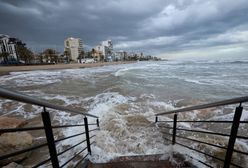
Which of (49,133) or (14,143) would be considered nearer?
(49,133)

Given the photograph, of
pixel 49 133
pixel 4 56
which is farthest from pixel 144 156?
pixel 4 56

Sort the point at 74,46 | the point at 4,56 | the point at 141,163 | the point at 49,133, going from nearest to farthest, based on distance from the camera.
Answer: the point at 49,133 → the point at 141,163 → the point at 4,56 → the point at 74,46

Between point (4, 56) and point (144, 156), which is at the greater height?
point (4, 56)

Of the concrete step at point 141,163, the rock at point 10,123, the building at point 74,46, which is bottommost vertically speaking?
the rock at point 10,123

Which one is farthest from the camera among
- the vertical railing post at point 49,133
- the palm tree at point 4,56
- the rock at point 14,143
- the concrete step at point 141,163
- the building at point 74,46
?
the building at point 74,46

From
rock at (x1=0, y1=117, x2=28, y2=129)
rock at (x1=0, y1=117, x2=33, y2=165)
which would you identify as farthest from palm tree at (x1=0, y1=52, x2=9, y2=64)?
rock at (x1=0, y1=117, x2=33, y2=165)

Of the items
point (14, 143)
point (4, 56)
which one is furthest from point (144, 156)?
point (4, 56)

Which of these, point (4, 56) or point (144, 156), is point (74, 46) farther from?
point (144, 156)

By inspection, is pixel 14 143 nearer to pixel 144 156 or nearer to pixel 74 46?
pixel 144 156

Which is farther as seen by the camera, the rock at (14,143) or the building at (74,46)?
the building at (74,46)

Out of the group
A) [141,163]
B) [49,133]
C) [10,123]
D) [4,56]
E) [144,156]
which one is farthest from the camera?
[4,56]

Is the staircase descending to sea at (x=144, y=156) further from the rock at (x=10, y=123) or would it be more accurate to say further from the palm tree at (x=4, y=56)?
the palm tree at (x=4, y=56)

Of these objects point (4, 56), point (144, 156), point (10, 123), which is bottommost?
point (10, 123)

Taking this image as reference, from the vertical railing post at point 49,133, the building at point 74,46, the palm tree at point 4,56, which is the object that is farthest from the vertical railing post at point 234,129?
the building at point 74,46
